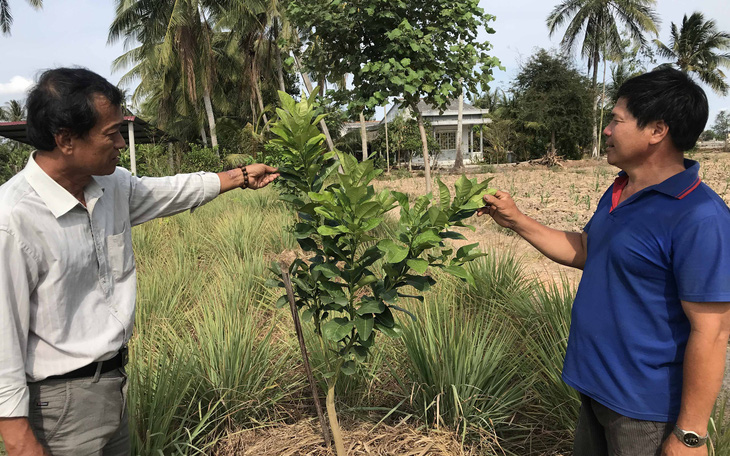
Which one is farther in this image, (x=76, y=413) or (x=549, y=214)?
(x=549, y=214)

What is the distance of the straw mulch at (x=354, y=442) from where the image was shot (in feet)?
6.42

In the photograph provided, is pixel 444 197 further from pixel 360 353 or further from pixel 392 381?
pixel 392 381

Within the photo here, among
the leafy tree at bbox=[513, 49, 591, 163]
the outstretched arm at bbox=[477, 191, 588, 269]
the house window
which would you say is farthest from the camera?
the house window

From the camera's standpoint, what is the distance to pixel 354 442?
1.99 meters

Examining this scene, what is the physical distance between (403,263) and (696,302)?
30.8 inches

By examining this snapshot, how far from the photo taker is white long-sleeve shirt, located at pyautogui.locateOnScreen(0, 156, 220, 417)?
1.12m

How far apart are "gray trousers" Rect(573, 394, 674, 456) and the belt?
4.97 ft

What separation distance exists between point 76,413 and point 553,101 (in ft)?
88.5

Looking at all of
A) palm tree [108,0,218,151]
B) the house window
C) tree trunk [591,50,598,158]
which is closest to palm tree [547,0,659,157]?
tree trunk [591,50,598,158]

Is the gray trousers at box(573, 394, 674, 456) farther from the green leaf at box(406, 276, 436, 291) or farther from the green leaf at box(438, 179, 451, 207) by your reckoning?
the green leaf at box(438, 179, 451, 207)

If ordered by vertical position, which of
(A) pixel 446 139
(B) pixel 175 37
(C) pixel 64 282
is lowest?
(C) pixel 64 282

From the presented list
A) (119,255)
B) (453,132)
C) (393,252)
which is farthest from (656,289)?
(453,132)

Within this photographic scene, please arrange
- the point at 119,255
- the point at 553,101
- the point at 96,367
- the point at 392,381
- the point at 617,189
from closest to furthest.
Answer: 1. the point at 96,367
2. the point at 119,255
3. the point at 617,189
4. the point at 392,381
5. the point at 553,101

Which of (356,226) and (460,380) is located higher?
(356,226)
